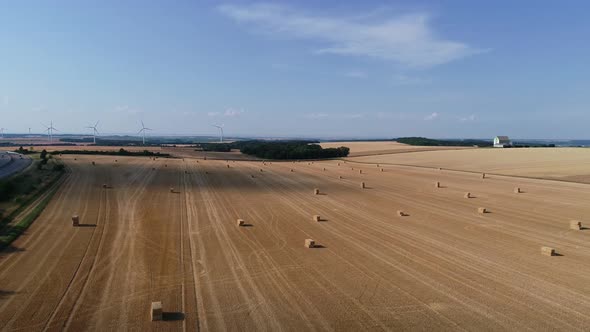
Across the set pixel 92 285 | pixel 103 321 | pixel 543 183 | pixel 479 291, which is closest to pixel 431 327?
pixel 479 291

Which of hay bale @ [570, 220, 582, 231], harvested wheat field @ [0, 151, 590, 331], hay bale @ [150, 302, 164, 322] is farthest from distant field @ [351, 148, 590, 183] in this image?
hay bale @ [150, 302, 164, 322]

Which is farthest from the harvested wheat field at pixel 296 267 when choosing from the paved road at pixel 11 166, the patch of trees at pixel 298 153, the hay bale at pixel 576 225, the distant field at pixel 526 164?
the patch of trees at pixel 298 153

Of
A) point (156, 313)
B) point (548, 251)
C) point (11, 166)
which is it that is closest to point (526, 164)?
point (548, 251)

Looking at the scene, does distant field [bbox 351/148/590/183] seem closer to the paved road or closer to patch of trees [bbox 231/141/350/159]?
patch of trees [bbox 231/141/350/159]

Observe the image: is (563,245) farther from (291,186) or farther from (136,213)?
(291,186)

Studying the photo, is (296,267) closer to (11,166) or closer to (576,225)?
(576,225)

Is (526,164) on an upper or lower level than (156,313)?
upper

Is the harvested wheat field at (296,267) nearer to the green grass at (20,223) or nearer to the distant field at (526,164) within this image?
the green grass at (20,223)

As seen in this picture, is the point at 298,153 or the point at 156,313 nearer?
the point at 156,313

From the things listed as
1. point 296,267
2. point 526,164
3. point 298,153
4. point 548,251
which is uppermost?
point 526,164

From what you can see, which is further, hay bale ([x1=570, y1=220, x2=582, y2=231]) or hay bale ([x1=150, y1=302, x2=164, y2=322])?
hay bale ([x1=570, y1=220, x2=582, y2=231])
